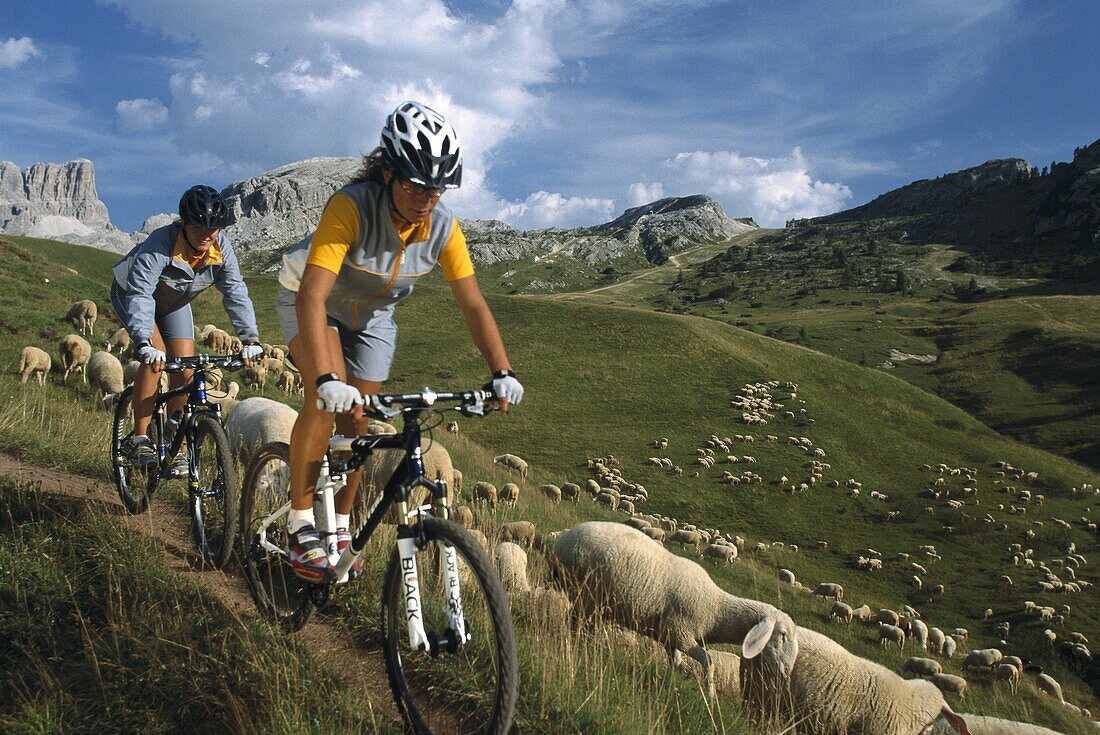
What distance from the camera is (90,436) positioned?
9.84m

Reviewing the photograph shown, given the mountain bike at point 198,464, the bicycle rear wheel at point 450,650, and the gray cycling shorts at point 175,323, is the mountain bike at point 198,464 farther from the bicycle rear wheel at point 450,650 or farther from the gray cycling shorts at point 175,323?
the bicycle rear wheel at point 450,650

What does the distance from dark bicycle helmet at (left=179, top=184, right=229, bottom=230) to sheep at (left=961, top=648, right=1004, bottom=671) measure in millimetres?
21197

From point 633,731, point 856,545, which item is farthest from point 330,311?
point 856,545

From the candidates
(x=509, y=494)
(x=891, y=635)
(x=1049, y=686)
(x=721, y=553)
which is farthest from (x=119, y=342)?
(x=1049, y=686)

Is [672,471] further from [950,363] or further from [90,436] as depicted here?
[950,363]

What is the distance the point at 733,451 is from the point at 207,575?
3671 cm

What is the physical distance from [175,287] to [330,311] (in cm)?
332

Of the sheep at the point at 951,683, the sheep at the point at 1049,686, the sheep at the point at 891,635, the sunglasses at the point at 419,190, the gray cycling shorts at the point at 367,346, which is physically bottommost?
the sheep at the point at 1049,686

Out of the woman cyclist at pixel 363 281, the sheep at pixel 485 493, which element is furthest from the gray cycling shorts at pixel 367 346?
the sheep at pixel 485 493

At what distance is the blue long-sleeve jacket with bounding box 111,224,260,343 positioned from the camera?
260 inches

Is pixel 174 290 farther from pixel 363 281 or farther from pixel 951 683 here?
pixel 951 683

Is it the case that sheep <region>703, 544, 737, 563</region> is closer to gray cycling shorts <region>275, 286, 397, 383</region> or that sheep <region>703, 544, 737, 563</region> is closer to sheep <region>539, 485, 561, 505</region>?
sheep <region>539, 485, 561, 505</region>

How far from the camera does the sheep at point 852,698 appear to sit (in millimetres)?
8953

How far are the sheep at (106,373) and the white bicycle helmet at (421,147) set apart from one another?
16458 millimetres
